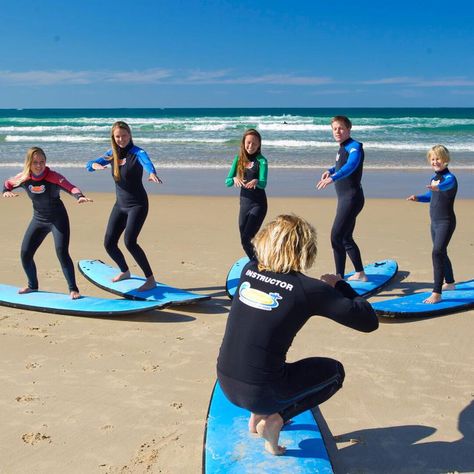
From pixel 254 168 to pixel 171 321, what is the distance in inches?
81.4

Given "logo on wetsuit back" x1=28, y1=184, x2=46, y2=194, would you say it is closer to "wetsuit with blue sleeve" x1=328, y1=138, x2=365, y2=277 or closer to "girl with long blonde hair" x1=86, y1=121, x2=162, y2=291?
"girl with long blonde hair" x1=86, y1=121, x2=162, y2=291

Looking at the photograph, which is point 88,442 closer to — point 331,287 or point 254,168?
point 331,287

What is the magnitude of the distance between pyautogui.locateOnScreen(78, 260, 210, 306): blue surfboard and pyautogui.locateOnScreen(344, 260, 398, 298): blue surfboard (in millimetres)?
1806

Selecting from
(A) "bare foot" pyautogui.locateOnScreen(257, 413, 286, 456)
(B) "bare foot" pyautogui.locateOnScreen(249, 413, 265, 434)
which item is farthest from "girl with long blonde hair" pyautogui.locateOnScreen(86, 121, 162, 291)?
(A) "bare foot" pyautogui.locateOnScreen(257, 413, 286, 456)

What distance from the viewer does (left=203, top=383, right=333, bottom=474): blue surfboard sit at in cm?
317

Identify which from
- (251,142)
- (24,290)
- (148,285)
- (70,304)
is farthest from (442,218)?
(24,290)

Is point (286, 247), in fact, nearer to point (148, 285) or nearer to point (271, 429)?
point (271, 429)

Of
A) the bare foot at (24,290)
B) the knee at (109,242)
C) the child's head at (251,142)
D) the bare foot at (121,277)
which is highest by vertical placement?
the child's head at (251,142)

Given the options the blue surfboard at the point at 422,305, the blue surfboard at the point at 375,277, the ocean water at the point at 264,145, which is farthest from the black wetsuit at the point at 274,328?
the ocean water at the point at 264,145

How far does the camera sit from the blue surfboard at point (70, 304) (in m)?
5.65

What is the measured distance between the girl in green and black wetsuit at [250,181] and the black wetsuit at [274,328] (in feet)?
11.7

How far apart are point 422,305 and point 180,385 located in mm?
2765

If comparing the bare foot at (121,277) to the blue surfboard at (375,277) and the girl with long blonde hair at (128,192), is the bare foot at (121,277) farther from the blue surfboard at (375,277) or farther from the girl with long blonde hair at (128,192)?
the blue surfboard at (375,277)

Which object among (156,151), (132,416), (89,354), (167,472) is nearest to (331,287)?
(167,472)
